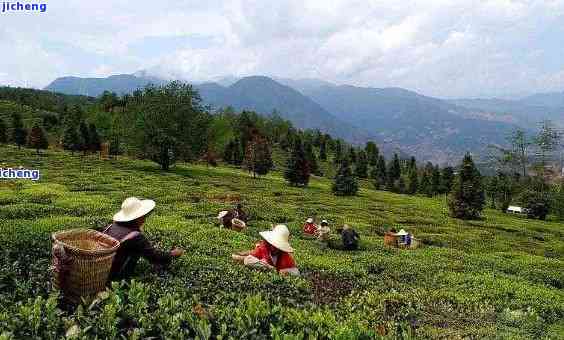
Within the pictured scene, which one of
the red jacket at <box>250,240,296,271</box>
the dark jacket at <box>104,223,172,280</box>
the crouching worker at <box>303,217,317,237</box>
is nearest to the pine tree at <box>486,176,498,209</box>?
the crouching worker at <box>303,217,317,237</box>

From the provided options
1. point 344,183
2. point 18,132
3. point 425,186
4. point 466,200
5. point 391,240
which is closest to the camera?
point 391,240

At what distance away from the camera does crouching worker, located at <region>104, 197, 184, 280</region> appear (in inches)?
331

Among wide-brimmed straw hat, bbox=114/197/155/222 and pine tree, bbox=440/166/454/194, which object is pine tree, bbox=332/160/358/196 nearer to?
pine tree, bbox=440/166/454/194

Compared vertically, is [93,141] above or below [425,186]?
above

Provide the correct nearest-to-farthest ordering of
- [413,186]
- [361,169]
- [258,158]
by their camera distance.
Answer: [258,158] → [413,186] → [361,169]

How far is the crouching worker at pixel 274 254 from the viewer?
11.0 meters

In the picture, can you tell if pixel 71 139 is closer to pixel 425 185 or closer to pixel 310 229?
pixel 310 229

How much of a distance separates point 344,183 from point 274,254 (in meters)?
55.9

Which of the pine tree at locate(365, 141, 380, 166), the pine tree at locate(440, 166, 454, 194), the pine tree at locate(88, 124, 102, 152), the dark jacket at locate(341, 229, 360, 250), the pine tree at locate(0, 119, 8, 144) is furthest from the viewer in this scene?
the pine tree at locate(365, 141, 380, 166)

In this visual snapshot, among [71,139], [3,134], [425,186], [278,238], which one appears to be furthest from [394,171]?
[278,238]

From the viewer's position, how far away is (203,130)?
72.2 meters

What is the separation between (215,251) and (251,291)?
4.95m

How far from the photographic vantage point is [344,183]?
219 feet

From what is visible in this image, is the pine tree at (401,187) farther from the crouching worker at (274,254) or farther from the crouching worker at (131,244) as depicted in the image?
the crouching worker at (131,244)
